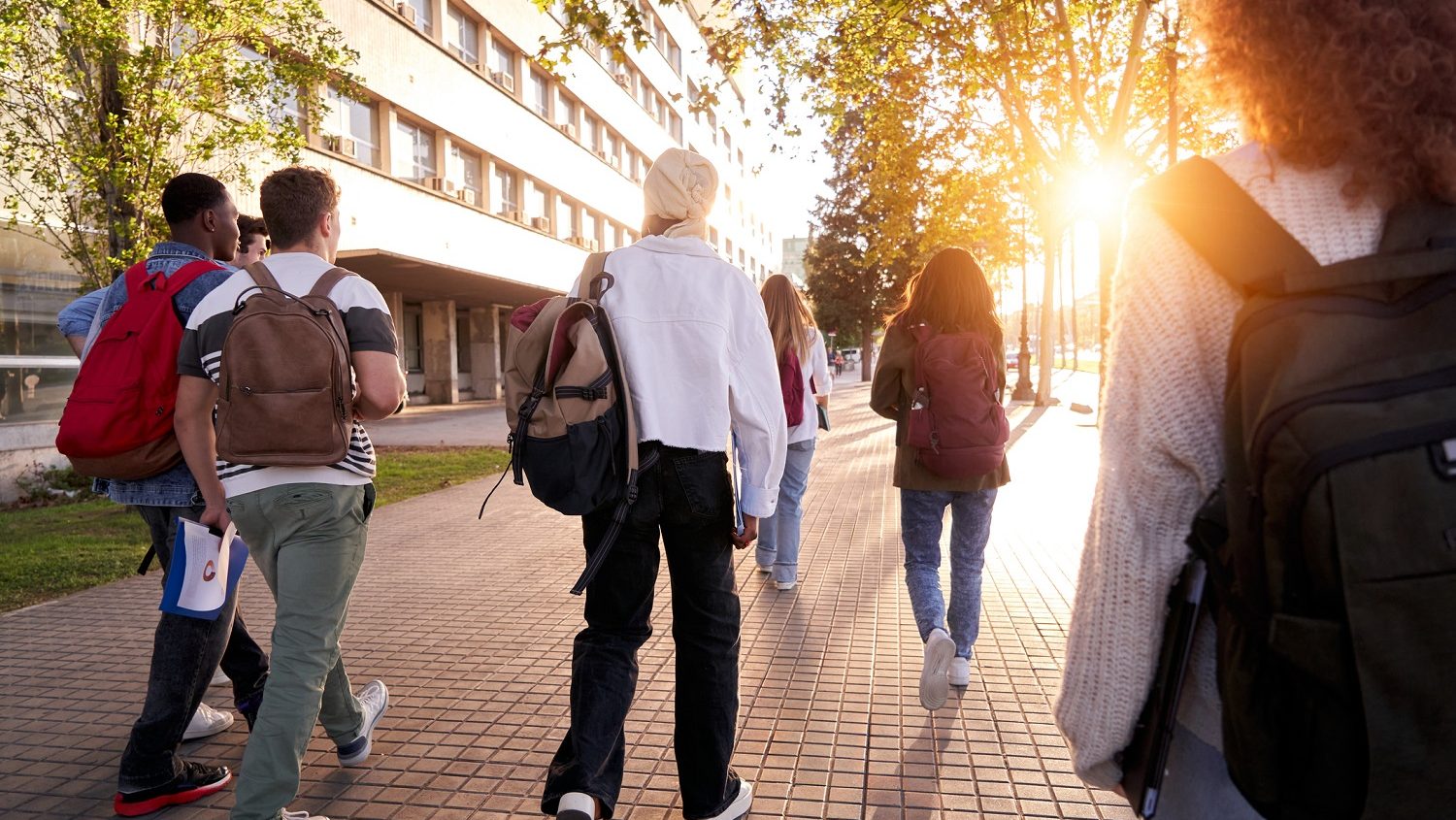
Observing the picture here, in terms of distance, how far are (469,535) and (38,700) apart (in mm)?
4238

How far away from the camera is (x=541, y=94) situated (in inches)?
1230

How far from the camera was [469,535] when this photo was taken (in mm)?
8539

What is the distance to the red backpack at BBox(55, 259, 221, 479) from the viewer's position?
3.13 meters

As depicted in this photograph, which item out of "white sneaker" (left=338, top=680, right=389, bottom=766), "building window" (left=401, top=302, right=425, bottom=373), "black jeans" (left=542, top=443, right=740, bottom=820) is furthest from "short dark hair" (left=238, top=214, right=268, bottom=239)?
"building window" (left=401, top=302, right=425, bottom=373)

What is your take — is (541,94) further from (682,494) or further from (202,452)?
(682,494)

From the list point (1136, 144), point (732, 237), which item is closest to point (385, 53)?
point (1136, 144)

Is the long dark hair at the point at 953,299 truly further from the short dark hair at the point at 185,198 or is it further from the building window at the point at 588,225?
the building window at the point at 588,225

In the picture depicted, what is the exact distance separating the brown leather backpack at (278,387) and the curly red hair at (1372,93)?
7.96ft

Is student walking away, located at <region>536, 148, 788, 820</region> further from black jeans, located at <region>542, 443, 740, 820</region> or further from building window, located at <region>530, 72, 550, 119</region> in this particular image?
building window, located at <region>530, 72, 550, 119</region>

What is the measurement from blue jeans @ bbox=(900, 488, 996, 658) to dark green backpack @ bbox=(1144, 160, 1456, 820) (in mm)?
3153

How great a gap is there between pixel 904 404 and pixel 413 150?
2182cm

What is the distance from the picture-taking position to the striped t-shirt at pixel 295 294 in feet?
9.35

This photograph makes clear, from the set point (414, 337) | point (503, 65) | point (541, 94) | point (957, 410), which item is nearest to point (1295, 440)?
point (957, 410)

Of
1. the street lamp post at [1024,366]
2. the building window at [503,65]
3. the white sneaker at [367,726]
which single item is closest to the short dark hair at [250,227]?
the white sneaker at [367,726]
